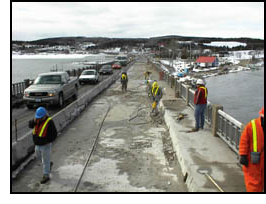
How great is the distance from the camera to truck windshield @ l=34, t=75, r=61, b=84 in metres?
16.7

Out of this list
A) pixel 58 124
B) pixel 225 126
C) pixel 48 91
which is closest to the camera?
pixel 225 126

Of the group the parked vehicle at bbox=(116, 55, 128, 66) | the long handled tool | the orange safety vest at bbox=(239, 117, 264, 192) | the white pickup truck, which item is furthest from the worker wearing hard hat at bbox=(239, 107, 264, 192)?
the parked vehicle at bbox=(116, 55, 128, 66)

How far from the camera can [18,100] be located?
1880 cm

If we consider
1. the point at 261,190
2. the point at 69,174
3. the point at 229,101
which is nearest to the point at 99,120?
the point at 69,174

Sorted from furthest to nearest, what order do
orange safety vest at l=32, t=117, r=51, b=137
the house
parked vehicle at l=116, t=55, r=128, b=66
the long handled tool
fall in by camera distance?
the house → parked vehicle at l=116, t=55, r=128, b=66 → orange safety vest at l=32, t=117, r=51, b=137 → the long handled tool

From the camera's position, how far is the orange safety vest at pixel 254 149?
4.95m

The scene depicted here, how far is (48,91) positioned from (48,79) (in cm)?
173

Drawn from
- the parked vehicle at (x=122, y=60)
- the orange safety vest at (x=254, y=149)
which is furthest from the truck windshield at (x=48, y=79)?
the parked vehicle at (x=122, y=60)

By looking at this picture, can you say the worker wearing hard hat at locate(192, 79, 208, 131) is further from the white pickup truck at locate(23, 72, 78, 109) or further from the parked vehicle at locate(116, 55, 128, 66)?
the parked vehicle at locate(116, 55, 128, 66)

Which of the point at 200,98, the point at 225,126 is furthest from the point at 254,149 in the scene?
the point at 200,98

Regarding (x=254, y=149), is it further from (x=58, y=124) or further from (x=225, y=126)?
(x=58, y=124)

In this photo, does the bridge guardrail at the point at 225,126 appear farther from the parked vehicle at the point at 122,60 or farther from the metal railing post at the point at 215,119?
the parked vehicle at the point at 122,60

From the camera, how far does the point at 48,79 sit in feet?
55.5

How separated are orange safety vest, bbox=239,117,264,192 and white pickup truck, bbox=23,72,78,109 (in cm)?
1198
